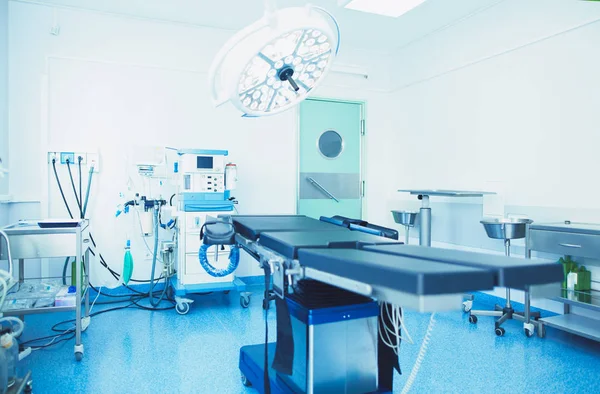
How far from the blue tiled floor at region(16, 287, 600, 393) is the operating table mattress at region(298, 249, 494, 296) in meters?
1.41

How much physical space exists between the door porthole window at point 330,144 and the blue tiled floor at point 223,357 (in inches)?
85.4

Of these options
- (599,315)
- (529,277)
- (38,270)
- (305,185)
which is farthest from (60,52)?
(599,315)

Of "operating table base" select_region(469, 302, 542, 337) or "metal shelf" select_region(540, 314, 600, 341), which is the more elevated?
"metal shelf" select_region(540, 314, 600, 341)

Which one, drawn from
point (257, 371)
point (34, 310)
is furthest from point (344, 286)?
point (34, 310)

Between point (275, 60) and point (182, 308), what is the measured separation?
2717 mm

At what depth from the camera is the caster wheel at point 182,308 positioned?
3664 mm

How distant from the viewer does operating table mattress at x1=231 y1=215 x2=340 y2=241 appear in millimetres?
2039

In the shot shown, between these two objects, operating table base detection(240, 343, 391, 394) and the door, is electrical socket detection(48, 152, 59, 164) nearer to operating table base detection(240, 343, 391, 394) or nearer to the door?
the door

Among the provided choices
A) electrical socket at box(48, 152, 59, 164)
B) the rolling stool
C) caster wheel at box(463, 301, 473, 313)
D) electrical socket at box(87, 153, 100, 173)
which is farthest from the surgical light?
electrical socket at box(48, 152, 59, 164)

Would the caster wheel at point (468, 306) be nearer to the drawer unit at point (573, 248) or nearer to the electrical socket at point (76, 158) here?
the drawer unit at point (573, 248)

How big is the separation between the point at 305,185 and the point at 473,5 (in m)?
2.46

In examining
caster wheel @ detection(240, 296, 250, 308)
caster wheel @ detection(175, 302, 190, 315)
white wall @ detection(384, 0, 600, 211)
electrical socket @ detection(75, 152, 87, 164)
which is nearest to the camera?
white wall @ detection(384, 0, 600, 211)

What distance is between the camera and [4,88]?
3756mm

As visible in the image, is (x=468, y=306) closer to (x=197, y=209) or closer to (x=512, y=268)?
(x=197, y=209)
